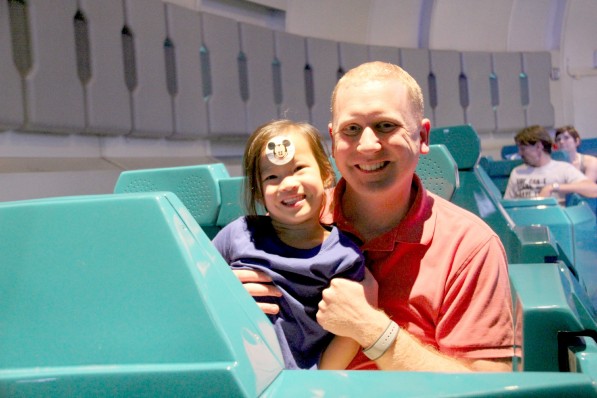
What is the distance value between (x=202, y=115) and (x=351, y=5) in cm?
295

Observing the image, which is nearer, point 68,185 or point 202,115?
point 68,185

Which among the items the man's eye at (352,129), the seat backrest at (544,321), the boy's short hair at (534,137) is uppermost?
the man's eye at (352,129)

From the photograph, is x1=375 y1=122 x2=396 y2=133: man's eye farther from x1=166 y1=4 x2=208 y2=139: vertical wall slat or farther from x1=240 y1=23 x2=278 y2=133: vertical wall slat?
x1=240 y1=23 x2=278 y2=133: vertical wall slat

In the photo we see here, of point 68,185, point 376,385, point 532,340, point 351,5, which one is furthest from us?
→ point 351,5

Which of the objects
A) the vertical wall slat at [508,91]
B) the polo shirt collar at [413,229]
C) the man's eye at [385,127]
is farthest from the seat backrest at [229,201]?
the vertical wall slat at [508,91]

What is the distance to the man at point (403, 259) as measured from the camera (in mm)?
1253

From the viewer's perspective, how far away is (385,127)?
1.46 metres

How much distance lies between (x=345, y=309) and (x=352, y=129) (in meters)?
0.42

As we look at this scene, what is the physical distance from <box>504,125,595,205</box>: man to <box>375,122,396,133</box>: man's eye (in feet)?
11.9

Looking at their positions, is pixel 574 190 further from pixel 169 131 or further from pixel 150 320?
pixel 150 320

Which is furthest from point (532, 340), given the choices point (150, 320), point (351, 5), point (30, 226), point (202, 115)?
point (351, 5)

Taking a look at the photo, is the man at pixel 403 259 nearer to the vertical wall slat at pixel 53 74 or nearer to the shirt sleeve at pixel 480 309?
the shirt sleeve at pixel 480 309

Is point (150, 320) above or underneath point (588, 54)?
underneath

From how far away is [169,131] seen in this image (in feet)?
16.1
